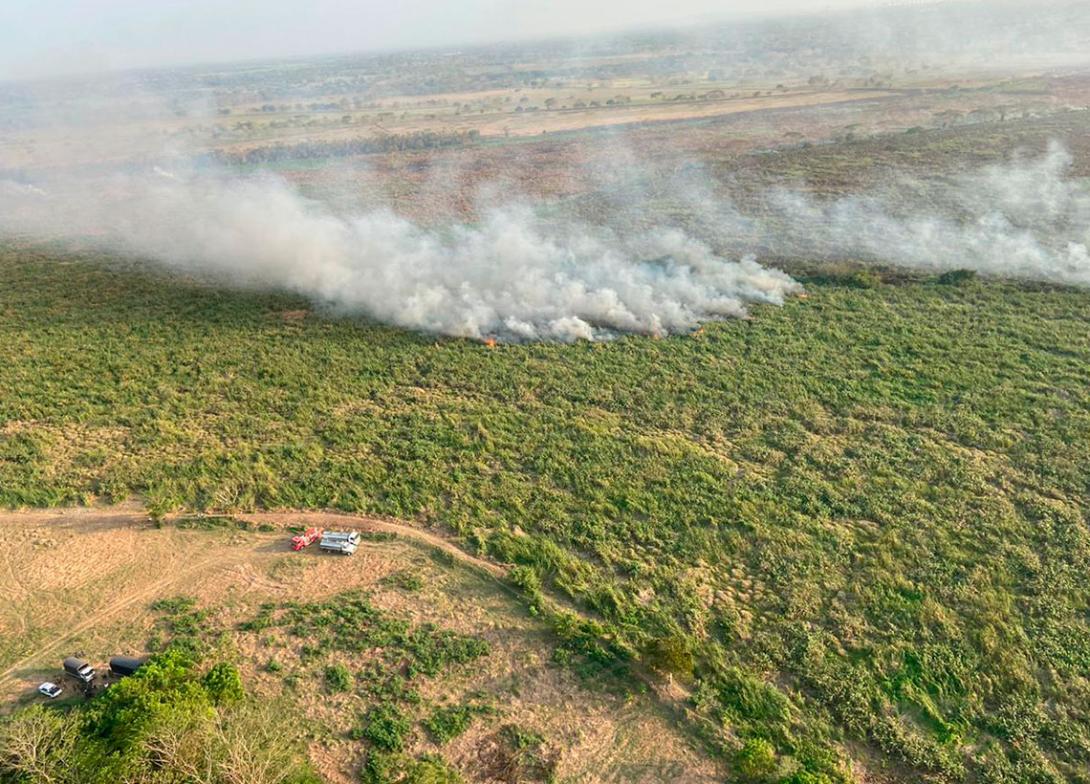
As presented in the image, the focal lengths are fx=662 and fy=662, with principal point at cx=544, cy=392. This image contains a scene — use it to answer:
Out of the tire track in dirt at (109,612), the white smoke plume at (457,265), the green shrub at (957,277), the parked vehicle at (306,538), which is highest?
the white smoke plume at (457,265)

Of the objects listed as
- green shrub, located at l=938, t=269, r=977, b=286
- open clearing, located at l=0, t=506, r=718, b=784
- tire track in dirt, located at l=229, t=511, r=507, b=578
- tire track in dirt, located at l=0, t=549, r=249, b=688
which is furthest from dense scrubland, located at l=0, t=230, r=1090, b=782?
tire track in dirt, located at l=0, t=549, r=249, b=688

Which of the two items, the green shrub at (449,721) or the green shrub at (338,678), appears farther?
the green shrub at (338,678)

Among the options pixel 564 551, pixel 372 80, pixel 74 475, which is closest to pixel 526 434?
pixel 564 551

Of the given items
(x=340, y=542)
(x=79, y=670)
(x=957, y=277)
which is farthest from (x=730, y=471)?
(x=957, y=277)

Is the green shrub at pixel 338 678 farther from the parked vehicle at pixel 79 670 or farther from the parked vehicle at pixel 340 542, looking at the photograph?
the parked vehicle at pixel 79 670

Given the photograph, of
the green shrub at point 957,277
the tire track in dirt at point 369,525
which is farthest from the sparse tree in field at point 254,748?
the green shrub at point 957,277

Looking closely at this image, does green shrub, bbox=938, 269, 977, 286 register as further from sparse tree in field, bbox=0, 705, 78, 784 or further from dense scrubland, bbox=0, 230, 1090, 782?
sparse tree in field, bbox=0, 705, 78, 784

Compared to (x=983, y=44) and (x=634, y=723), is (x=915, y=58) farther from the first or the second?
(x=634, y=723)

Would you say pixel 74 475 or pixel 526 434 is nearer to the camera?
pixel 74 475
